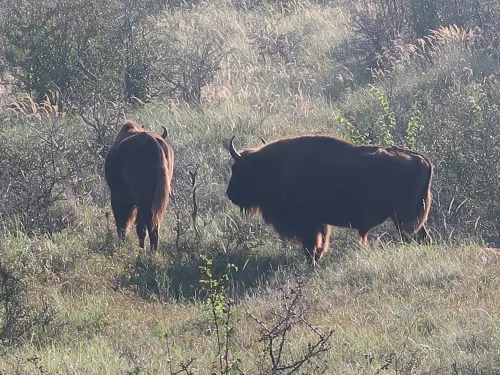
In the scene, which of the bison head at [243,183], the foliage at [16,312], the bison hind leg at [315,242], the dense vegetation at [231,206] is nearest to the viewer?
the dense vegetation at [231,206]

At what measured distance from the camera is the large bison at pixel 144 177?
10.5m

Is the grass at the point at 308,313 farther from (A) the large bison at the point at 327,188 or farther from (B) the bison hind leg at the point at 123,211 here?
(B) the bison hind leg at the point at 123,211

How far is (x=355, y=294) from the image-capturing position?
8086mm

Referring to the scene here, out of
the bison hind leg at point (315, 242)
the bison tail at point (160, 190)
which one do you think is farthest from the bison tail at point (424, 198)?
the bison tail at point (160, 190)

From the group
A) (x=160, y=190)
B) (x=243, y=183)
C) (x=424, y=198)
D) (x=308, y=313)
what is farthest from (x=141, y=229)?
(x=308, y=313)

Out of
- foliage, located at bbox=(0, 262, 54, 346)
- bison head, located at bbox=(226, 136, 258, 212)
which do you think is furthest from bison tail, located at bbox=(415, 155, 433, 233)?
foliage, located at bbox=(0, 262, 54, 346)

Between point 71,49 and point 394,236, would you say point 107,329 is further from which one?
point 71,49

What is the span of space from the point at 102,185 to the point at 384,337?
7.12 metres

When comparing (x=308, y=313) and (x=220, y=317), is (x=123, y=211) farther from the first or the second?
(x=220, y=317)

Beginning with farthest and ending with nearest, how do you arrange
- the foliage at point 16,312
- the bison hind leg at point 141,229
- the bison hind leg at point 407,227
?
the bison hind leg at point 141,229, the bison hind leg at point 407,227, the foliage at point 16,312

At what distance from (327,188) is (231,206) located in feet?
6.16

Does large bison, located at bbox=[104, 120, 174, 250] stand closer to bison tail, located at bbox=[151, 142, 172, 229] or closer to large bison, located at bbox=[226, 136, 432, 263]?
bison tail, located at bbox=[151, 142, 172, 229]

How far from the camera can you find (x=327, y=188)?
10.2 meters

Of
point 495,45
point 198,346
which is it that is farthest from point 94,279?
point 495,45
